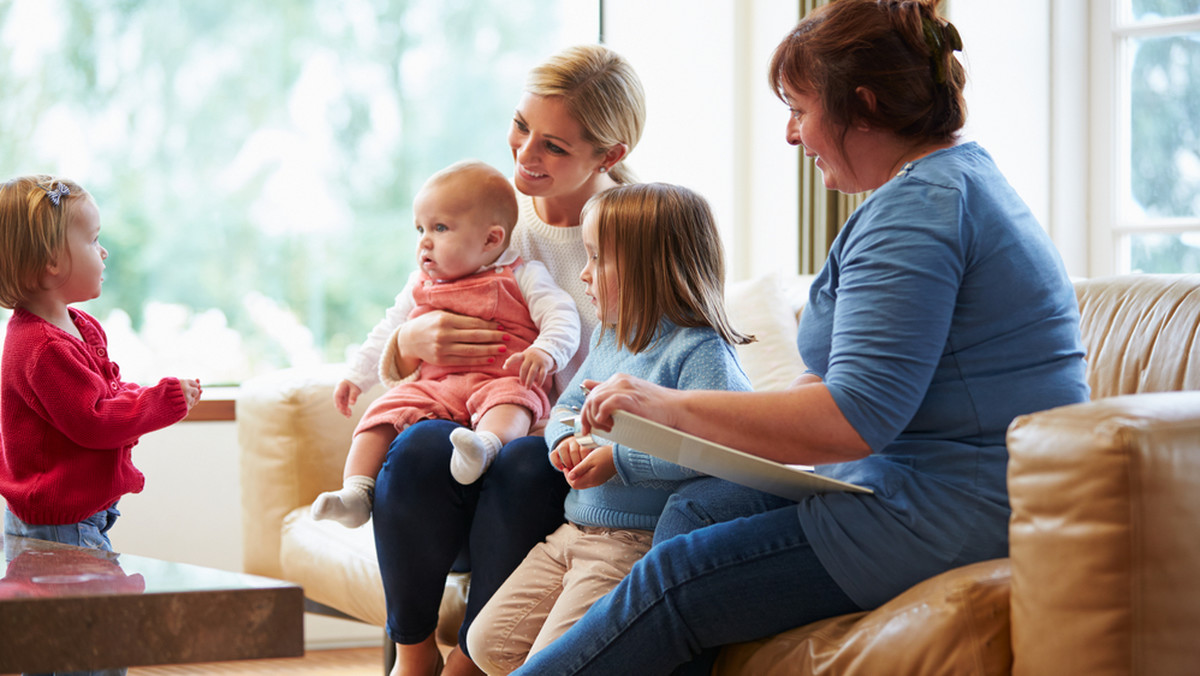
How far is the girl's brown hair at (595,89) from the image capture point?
181 centimetres

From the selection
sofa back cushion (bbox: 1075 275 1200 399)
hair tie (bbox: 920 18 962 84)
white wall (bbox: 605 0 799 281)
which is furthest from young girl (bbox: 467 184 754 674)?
white wall (bbox: 605 0 799 281)

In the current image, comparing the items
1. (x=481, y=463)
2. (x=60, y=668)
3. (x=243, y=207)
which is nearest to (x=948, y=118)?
(x=481, y=463)

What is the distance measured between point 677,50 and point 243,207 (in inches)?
55.6

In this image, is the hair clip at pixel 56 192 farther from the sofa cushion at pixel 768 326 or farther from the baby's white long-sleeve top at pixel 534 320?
the sofa cushion at pixel 768 326

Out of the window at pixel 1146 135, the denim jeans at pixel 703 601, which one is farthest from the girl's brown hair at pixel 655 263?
the window at pixel 1146 135

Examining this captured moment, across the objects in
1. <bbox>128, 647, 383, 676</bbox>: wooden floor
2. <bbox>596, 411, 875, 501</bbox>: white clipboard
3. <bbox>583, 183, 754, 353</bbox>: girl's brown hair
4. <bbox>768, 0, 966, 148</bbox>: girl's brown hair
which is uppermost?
<bbox>768, 0, 966, 148</bbox>: girl's brown hair

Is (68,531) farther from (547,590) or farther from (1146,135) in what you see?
(1146,135)

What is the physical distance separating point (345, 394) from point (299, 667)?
1.10 meters

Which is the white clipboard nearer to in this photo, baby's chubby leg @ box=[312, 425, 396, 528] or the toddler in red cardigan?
baby's chubby leg @ box=[312, 425, 396, 528]

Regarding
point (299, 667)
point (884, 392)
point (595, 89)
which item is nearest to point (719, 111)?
point (595, 89)

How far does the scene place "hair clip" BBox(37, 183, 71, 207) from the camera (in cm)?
157

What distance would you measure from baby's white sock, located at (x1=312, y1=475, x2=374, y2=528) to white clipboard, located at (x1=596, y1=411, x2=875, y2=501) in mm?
648

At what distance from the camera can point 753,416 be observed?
1.07 m

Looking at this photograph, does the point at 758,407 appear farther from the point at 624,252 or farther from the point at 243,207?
the point at 243,207
